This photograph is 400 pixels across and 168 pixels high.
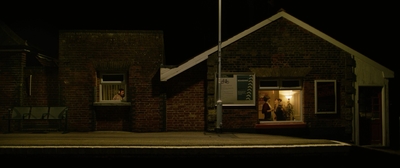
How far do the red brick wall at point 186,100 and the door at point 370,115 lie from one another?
639cm

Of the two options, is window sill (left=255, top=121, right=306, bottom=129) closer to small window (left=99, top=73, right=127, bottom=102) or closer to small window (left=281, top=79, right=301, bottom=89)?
small window (left=281, top=79, right=301, bottom=89)

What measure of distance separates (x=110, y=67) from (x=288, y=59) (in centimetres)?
707

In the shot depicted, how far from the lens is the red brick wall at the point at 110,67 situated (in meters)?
15.0

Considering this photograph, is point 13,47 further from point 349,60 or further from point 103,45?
point 349,60

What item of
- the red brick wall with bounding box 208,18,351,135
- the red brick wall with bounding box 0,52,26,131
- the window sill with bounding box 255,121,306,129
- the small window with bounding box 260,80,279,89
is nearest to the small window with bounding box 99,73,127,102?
the red brick wall with bounding box 0,52,26,131

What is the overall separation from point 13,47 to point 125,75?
4417mm

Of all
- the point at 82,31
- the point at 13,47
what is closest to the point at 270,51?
the point at 82,31

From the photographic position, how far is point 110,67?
1506 centimetres

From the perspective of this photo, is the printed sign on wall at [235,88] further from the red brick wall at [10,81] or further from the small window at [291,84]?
the red brick wall at [10,81]

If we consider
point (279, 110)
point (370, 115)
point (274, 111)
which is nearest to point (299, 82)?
point (279, 110)

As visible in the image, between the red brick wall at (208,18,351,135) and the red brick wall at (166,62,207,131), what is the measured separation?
1042 millimetres

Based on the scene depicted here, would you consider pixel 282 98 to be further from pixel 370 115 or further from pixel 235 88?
pixel 370 115
